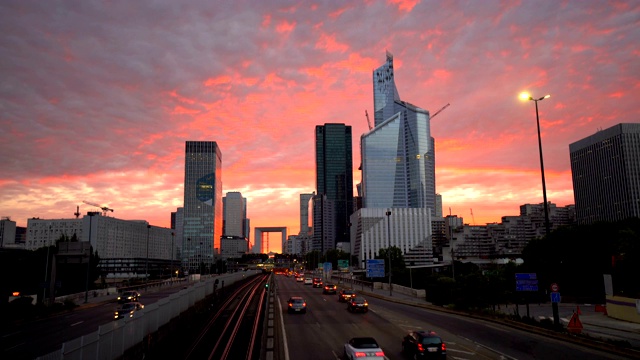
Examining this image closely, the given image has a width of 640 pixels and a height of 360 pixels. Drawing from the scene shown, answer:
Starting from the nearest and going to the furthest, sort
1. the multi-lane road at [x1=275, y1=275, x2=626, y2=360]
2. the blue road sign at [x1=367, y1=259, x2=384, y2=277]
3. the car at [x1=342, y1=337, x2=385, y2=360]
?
the car at [x1=342, y1=337, x2=385, y2=360]
the multi-lane road at [x1=275, y1=275, x2=626, y2=360]
the blue road sign at [x1=367, y1=259, x2=384, y2=277]

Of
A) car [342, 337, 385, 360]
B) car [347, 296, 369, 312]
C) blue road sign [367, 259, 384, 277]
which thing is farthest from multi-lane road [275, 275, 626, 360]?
blue road sign [367, 259, 384, 277]

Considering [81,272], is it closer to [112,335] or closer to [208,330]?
[208,330]

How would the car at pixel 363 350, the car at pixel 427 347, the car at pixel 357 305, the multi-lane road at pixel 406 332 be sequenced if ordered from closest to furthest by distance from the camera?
1. the car at pixel 363 350
2. the car at pixel 427 347
3. the multi-lane road at pixel 406 332
4. the car at pixel 357 305

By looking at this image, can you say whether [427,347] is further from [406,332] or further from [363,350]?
[406,332]

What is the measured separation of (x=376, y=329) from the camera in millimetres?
33844

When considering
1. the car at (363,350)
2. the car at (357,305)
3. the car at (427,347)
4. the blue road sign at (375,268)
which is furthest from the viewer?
the blue road sign at (375,268)

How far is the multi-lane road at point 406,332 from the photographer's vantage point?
24.7 meters

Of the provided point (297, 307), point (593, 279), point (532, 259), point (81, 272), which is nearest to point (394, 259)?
point (532, 259)

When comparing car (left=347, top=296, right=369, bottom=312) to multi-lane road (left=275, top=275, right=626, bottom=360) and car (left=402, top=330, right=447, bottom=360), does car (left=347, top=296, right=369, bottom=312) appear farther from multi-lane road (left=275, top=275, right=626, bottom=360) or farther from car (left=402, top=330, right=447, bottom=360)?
car (left=402, top=330, right=447, bottom=360)

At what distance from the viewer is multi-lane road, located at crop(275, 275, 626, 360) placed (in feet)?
80.9

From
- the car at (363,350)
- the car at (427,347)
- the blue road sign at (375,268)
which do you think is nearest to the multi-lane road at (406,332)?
the car at (427,347)

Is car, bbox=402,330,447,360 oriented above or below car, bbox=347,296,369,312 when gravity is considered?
above

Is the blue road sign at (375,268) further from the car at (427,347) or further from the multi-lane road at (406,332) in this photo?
the car at (427,347)

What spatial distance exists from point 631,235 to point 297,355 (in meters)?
28.2
